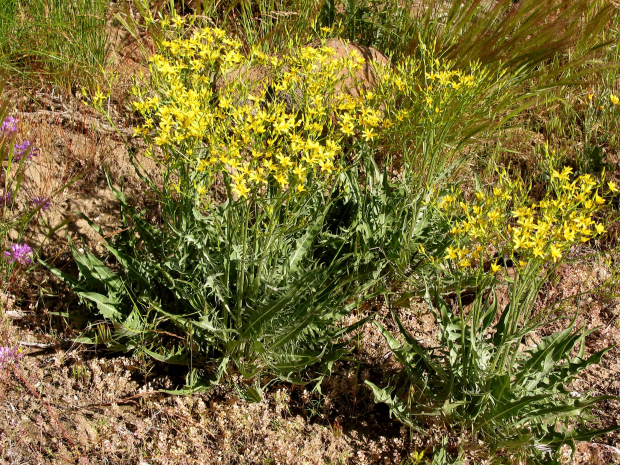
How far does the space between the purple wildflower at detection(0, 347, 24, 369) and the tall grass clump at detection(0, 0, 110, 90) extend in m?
1.74

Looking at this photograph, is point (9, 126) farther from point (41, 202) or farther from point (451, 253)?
point (451, 253)

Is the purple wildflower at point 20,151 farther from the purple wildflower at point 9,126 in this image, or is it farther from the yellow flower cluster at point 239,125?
the yellow flower cluster at point 239,125

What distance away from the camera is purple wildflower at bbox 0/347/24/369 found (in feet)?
7.08

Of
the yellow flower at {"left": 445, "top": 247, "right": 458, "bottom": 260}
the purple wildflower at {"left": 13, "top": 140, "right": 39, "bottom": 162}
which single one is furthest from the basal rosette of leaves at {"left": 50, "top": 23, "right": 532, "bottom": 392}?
the purple wildflower at {"left": 13, "top": 140, "right": 39, "bottom": 162}

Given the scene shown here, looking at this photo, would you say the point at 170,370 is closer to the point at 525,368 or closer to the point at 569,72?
the point at 525,368

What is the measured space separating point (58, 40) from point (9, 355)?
2.05 metres

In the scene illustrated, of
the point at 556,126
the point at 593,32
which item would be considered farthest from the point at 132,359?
the point at 593,32

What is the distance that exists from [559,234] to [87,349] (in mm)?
1933

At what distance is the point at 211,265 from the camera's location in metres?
2.17

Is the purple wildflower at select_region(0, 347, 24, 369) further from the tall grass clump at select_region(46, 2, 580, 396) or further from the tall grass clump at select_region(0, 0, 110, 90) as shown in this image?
the tall grass clump at select_region(0, 0, 110, 90)

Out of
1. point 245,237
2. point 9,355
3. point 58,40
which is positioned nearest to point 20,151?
point 58,40

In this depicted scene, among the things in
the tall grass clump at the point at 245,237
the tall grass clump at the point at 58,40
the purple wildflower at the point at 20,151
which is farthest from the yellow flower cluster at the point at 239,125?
the tall grass clump at the point at 58,40

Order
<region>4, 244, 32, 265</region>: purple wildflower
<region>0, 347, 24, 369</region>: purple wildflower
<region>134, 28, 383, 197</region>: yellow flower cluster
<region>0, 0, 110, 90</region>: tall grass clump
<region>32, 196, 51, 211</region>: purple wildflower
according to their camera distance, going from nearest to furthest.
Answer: <region>134, 28, 383, 197</region>: yellow flower cluster → <region>0, 347, 24, 369</region>: purple wildflower → <region>4, 244, 32, 265</region>: purple wildflower → <region>32, 196, 51, 211</region>: purple wildflower → <region>0, 0, 110, 90</region>: tall grass clump

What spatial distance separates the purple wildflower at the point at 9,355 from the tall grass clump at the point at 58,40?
5.71 ft
